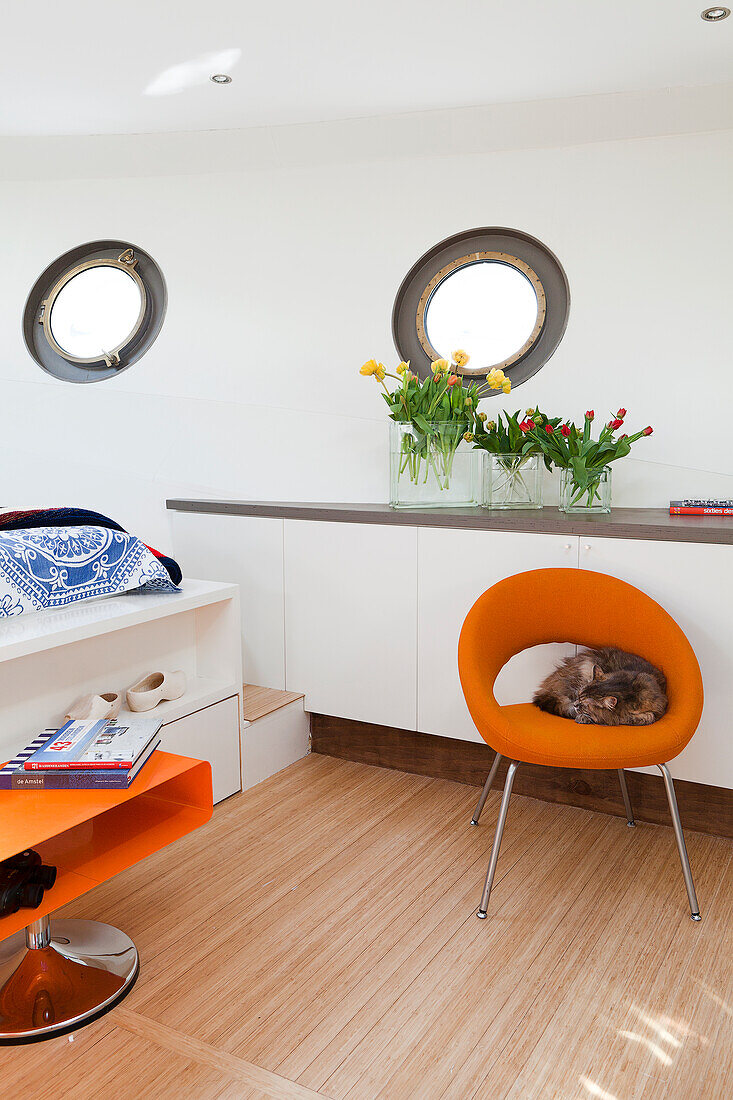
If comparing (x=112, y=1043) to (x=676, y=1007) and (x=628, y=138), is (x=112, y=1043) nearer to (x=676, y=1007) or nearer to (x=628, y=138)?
(x=676, y=1007)

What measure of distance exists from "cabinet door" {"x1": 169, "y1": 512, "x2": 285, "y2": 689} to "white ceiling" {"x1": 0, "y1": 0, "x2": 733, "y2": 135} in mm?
1395

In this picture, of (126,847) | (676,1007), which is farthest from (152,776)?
(676,1007)

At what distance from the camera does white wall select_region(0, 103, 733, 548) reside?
258 cm

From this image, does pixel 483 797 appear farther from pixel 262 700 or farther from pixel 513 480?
pixel 513 480

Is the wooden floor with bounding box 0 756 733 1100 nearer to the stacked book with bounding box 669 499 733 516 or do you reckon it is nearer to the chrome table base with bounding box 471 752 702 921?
the chrome table base with bounding box 471 752 702 921

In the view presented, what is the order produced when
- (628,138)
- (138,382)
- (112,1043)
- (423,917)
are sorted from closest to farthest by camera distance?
(112,1043), (423,917), (628,138), (138,382)

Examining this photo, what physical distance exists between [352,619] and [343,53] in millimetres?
1670

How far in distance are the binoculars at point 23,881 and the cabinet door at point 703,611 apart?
5.01 ft

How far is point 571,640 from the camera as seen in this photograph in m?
2.22

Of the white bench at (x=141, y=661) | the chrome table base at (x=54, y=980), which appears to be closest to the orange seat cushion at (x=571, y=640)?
the white bench at (x=141, y=661)

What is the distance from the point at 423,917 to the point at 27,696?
3.44ft

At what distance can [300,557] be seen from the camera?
276 cm

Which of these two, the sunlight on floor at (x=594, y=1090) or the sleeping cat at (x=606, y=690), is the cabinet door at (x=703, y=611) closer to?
the sleeping cat at (x=606, y=690)

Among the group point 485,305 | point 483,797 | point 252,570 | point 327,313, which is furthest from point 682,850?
point 327,313
